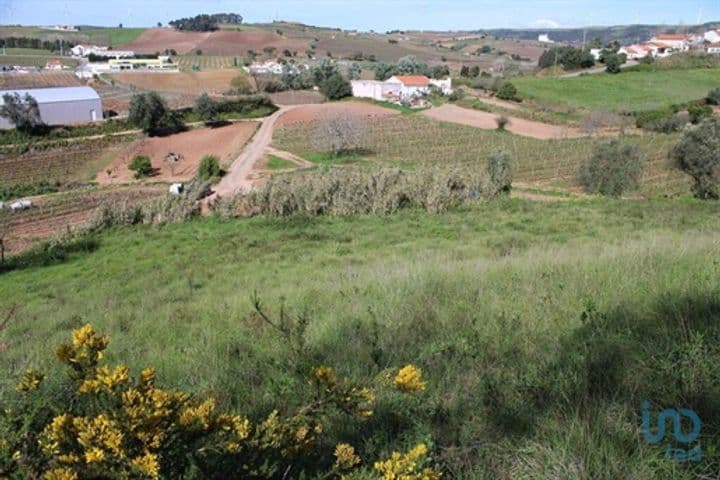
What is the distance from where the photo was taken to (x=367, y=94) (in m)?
78.0

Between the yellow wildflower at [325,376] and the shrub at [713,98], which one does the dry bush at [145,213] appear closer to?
the yellow wildflower at [325,376]

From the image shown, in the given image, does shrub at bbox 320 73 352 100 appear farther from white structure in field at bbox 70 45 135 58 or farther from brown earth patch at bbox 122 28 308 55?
brown earth patch at bbox 122 28 308 55

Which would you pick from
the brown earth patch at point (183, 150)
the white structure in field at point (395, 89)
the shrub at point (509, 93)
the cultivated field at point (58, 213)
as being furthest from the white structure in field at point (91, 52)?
the cultivated field at point (58, 213)

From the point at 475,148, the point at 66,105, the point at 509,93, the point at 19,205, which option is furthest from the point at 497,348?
the point at 509,93

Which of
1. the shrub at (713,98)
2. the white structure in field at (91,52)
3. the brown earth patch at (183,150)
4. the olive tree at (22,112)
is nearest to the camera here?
the brown earth patch at (183,150)

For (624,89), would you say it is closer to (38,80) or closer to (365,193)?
(365,193)

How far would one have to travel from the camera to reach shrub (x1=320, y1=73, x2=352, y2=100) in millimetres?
73312

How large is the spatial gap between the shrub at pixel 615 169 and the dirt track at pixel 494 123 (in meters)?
26.3

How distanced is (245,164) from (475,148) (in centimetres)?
1909

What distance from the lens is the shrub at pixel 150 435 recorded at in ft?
5.86

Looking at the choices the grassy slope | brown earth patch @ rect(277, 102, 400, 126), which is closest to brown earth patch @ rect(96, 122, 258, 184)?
brown earth patch @ rect(277, 102, 400, 126)

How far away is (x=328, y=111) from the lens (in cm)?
6119

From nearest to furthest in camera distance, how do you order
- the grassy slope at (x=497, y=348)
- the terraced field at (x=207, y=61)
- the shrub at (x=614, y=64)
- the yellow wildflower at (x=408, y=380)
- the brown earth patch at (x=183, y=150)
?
the yellow wildflower at (x=408, y=380) → the grassy slope at (x=497, y=348) → the brown earth patch at (x=183, y=150) → the shrub at (x=614, y=64) → the terraced field at (x=207, y=61)

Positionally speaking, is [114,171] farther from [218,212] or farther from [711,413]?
[711,413]
